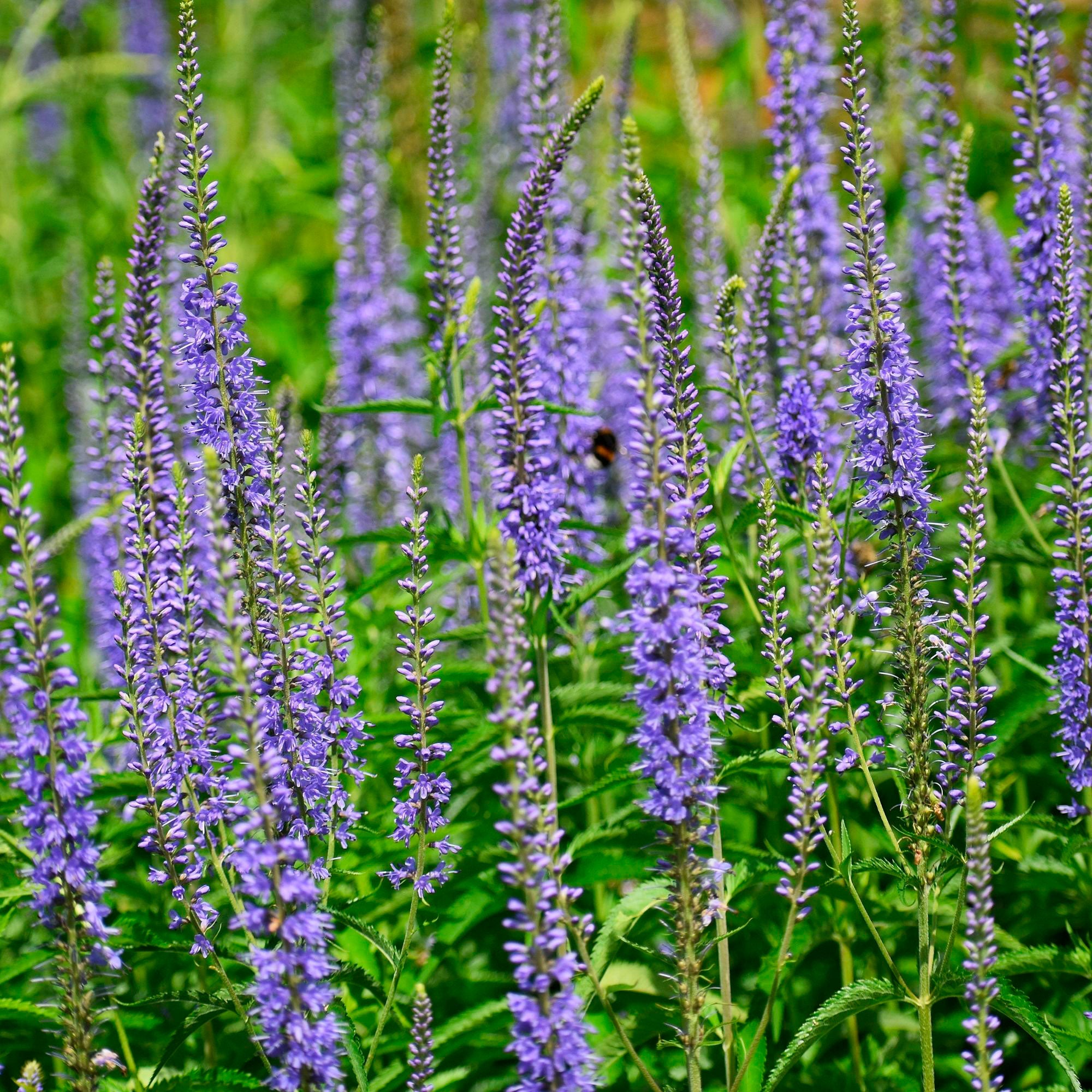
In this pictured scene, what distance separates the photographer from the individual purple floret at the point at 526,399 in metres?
3.83

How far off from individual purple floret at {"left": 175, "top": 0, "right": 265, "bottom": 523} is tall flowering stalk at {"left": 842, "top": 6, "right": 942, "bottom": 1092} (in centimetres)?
184

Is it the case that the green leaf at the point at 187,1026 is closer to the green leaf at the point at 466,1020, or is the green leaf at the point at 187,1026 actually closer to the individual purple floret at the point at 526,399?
the green leaf at the point at 466,1020

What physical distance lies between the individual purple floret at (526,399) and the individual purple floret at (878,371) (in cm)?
80

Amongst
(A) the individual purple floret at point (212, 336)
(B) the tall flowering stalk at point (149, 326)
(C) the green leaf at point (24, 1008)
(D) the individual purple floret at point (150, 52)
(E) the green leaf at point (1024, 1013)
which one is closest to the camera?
(E) the green leaf at point (1024, 1013)

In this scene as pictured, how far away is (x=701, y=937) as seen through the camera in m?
3.45

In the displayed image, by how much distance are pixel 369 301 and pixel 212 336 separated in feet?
13.2

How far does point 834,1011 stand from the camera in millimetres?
3416

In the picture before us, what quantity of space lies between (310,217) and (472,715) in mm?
7828

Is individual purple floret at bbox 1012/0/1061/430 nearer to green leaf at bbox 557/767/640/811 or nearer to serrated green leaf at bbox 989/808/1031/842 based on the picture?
serrated green leaf at bbox 989/808/1031/842

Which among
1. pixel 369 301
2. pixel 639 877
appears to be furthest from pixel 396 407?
pixel 369 301

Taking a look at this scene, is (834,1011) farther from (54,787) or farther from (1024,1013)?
(54,787)

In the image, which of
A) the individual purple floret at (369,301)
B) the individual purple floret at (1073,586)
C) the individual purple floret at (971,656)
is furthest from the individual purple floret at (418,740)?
the individual purple floret at (369,301)

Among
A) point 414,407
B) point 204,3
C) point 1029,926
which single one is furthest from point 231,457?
point 204,3

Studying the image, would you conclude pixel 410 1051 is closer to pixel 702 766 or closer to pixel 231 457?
pixel 702 766
